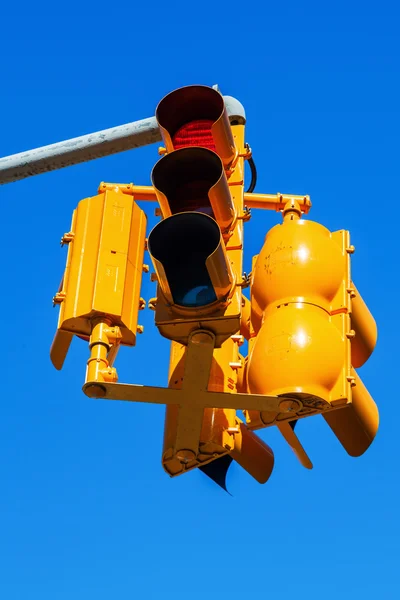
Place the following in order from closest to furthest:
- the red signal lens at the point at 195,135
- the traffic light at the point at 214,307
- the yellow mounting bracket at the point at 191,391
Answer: the traffic light at the point at 214,307, the yellow mounting bracket at the point at 191,391, the red signal lens at the point at 195,135

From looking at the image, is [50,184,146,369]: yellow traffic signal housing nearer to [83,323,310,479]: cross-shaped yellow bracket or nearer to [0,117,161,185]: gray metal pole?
[83,323,310,479]: cross-shaped yellow bracket

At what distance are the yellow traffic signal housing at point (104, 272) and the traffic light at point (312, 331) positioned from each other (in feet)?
2.35

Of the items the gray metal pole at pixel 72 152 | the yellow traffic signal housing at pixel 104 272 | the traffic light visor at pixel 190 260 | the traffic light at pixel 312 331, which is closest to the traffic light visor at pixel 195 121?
the yellow traffic signal housing at pixel 104 272

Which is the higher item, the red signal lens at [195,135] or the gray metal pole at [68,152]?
the gray metal pole at [68,152]

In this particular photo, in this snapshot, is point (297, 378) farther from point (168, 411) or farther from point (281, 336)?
point (168, 411)

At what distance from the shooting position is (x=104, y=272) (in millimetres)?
6523

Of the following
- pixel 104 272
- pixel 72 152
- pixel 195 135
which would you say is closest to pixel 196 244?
pixel 104 272

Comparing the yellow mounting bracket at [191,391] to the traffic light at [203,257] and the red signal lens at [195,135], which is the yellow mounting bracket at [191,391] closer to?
the traffic light at [203,257]

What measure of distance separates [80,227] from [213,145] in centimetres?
83

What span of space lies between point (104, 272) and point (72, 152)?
71.1 inches

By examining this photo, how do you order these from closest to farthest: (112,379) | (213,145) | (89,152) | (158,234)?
(158,234), (112,379), (213,145), (89,152)

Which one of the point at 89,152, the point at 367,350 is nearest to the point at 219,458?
the point at 367,350

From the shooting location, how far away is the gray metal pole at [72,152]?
8.05 m

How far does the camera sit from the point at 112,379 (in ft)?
21.1
